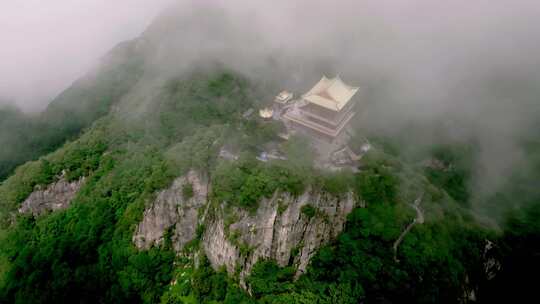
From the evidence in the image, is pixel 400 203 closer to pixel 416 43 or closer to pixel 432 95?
pixel 432 95

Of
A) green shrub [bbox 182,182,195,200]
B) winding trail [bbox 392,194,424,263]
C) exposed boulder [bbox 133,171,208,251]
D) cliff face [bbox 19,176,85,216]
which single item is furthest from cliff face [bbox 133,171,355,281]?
cliff face [bbox 19,176,85,216]

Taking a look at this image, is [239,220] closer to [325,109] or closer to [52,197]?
[325,109]

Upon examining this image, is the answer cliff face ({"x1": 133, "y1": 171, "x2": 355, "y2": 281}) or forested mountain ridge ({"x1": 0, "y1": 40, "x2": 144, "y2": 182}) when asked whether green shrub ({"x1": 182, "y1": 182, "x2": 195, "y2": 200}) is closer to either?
cliff face ({"x1": 133, "y1": 171, "x2": 355, "y2": 281})

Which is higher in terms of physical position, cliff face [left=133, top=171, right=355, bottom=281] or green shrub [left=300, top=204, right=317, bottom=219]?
green shrub [left=300, top=204, right=317, bottom=219]

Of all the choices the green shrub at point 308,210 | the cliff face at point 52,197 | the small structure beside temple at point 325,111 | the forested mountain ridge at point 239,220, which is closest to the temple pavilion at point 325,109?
the small structure beside temple at point 325,111

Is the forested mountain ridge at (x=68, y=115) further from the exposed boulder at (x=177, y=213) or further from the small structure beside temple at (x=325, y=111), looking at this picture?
the small structure beside temple at (x=325, y=111)

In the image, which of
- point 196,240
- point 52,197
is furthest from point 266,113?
point 52,197
